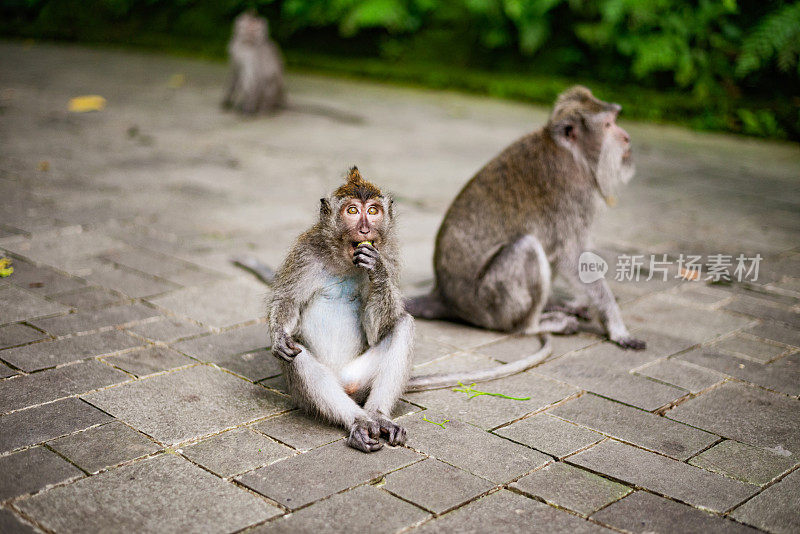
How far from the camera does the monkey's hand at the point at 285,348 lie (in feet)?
11.5

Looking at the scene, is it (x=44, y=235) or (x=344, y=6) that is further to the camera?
(x=344, y=6)

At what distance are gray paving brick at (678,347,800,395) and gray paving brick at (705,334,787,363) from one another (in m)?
0.05

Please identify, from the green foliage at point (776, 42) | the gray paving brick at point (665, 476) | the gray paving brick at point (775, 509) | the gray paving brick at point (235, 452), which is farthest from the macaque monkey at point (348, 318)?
the green foliage at point (776, 42)

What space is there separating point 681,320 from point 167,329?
126 inches

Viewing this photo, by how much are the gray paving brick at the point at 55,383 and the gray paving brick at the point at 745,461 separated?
9.08 feet

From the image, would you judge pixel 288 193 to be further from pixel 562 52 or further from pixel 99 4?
pixel 99 4

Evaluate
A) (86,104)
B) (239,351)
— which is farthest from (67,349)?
(86,104)

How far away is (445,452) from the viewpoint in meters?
3.52

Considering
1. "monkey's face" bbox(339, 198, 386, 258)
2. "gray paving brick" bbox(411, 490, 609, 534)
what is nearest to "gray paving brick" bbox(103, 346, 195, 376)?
"monkey's face" bbox(339, 198, 386, 258)

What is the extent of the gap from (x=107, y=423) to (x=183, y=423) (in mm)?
328

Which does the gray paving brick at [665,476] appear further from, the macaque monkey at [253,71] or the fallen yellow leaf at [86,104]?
the fallen yellow leaf at [86,104]

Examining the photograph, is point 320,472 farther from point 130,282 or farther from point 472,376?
point 130,282

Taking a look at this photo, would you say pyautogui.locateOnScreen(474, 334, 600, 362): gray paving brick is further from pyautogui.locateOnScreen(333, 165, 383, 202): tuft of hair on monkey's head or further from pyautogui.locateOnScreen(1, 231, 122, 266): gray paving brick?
pyautogui.locateOnScreen(1, 231, 122, 266): gray paving brick

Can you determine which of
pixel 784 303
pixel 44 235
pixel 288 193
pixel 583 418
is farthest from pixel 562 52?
pixel 583 418
